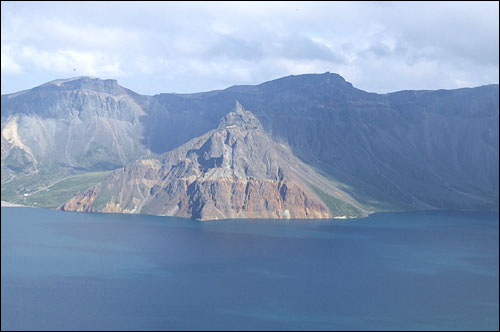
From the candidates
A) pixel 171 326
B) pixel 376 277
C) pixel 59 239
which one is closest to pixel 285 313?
pixel 171 326

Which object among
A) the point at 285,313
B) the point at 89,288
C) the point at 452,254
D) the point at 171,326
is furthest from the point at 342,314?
the point at 452,254

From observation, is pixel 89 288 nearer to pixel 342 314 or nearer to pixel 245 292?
pixel 245 292

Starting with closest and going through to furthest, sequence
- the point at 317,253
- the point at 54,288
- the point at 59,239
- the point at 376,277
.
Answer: the point at 54,288 → the point at 376,277 → the point at 317,253 → the point at 59,239

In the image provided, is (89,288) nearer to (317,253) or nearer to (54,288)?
(54,288)

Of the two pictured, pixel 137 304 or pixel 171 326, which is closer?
pixel 171 326

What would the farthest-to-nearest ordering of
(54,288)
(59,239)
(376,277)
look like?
(59,239)
(376,277)
(54,288)

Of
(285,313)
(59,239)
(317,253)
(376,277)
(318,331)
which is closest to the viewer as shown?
(318,331)
